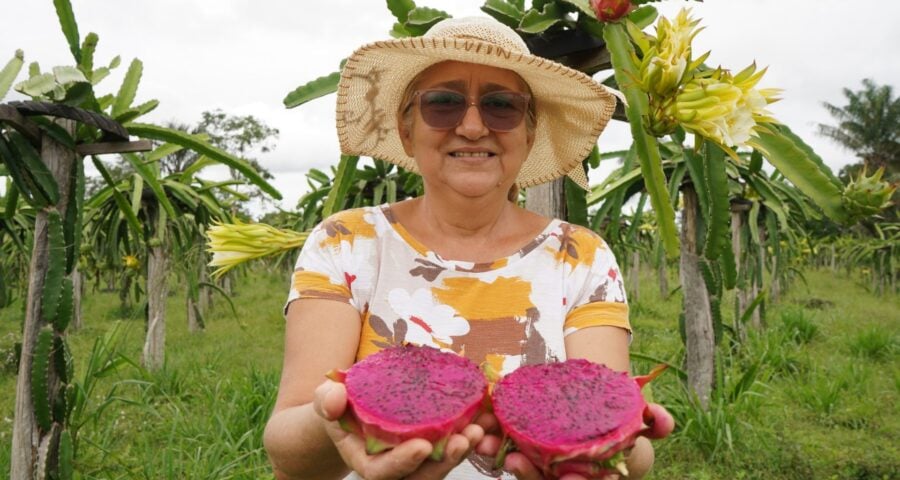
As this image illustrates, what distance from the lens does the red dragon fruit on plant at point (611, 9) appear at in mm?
1096

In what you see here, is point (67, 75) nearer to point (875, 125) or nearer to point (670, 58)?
point (670, 58)

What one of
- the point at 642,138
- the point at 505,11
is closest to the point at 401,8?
the point at 505,11

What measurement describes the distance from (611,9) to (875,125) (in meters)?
24.7

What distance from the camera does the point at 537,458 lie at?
2.17 ft

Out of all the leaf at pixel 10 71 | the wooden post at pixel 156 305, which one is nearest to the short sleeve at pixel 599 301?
the leaf at pixel 10 71

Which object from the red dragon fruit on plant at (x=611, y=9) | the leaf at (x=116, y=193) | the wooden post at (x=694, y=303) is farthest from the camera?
the wooden post at (x=694, y=303)

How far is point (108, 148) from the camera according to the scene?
1748 mm

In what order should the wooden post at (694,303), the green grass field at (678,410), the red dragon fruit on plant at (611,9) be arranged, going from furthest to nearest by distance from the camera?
the green grass field at (678,410) < the wooden post at (694,303) < the red dragon fruit on plant at (611,9)

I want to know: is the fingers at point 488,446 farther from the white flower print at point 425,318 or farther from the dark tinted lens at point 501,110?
the dark tinted lens at point 501,110

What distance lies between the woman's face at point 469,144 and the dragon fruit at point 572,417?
346 millimetres

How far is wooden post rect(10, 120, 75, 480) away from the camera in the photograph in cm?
Answer: 170

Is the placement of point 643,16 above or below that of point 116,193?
above

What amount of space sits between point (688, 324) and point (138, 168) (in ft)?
6.47

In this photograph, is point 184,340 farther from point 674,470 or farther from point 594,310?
point 594,310
